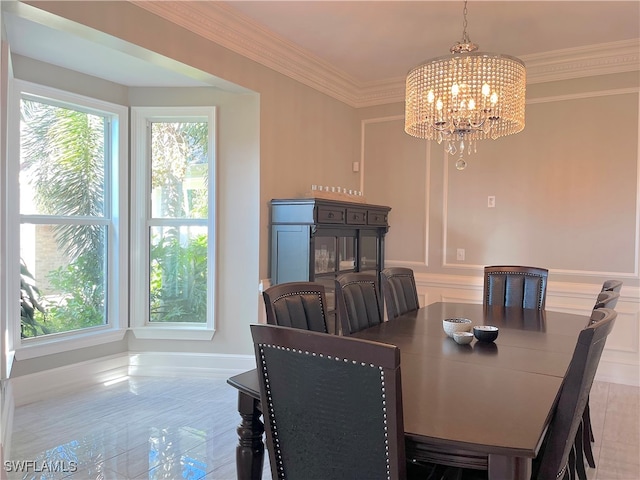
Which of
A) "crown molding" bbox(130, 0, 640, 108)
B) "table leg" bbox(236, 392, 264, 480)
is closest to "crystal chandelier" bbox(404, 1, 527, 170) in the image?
"crown molding" bbox(130, 0, 640, 108)

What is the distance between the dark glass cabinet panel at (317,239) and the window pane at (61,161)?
5.18 feet

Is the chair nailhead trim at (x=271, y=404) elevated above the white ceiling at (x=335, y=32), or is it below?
below

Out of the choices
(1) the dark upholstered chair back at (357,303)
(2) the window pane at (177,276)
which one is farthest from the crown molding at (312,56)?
(1) the dark upholstered chair back at (357,303)

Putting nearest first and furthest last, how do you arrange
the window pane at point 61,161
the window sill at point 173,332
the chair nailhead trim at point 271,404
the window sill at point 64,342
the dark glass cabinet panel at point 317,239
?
the chair nailhead trim at point 271,404, the window sill at point 64,342, the window pane at point 61,161, the dark glass cabinet panel at point 317,239, the window sill at point 173,332

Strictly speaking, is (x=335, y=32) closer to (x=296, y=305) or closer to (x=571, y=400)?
(x=296, y=305)

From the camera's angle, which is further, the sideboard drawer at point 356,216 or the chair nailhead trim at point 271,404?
the sideboard drawer at point 356,216

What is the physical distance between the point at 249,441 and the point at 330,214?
237 centimetres

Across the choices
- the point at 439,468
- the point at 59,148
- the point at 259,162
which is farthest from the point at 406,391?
the point at 59,148

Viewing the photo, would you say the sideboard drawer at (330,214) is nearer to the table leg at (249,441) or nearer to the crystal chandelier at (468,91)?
the crystal chandelier at (468,91)

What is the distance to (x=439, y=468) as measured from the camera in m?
1.60

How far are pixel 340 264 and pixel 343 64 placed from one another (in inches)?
74.4

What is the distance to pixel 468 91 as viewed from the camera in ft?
8.20

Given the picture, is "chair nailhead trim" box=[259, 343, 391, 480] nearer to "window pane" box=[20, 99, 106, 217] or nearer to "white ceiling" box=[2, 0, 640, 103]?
"white ceiling" box=[2, 0, 640, 103]

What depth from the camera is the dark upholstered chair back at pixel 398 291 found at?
9.77ft
